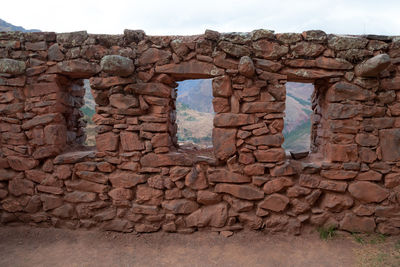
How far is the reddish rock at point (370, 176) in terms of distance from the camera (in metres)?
3.72

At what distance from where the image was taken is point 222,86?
3701 mm

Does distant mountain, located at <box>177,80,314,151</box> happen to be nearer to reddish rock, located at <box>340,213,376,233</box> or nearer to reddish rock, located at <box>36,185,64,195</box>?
reddish rock, located at <box>340,213,376,233</box>

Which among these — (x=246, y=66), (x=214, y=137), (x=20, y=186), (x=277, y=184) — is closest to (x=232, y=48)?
(x=246, y=66)

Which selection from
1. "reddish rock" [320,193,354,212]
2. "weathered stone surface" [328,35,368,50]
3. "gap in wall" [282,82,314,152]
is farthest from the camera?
"gap in wall" [282,82,314,152]

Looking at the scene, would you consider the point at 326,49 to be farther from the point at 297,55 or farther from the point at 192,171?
the point at 192,171

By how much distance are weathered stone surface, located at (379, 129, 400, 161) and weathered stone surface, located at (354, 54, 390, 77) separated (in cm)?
87

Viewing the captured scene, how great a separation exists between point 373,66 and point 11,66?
5.27 metres

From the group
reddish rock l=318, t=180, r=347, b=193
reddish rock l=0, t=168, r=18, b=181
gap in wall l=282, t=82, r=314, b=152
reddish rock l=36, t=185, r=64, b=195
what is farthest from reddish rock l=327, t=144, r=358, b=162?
gap in wall l=282, t=82, r=314, b=152

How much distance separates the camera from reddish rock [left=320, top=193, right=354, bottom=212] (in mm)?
3789

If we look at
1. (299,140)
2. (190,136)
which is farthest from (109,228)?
(299,140)

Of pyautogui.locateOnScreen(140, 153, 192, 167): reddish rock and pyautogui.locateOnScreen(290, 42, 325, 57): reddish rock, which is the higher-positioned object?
pyautogui.locateOnScreen(290, 42, 325, 57): reddish rock

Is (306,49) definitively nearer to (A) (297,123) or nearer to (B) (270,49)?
(B) (270,49)

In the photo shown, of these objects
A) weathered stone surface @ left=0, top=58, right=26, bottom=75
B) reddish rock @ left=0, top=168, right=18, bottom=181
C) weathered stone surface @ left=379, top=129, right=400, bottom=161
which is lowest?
reddish rock @ left=0, top=168, right=18, bottom=181

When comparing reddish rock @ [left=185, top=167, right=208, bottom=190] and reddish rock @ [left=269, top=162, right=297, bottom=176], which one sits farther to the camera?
reddish rock @ [left=185, top=167, right=208, bottom=190]
